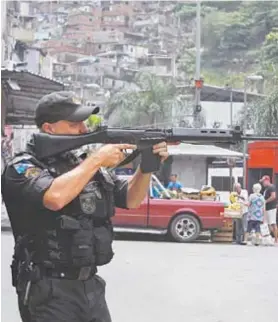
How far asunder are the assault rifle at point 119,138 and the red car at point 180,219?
10199 millimetres

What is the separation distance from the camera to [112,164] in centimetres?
285

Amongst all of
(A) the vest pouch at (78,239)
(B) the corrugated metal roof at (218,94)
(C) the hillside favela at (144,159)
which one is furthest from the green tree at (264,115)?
(A) the vest pouch at (78,239)

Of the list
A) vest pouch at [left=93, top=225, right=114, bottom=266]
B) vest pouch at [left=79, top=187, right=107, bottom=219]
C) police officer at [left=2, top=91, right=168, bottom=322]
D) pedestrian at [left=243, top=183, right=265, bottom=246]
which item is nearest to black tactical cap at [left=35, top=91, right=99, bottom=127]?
police officer at [left=2, top=91, right=168, bottom=322]

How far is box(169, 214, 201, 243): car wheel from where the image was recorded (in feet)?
44.2

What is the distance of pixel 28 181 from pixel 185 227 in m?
10.7

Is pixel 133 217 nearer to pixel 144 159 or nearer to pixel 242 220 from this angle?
pixel 242 220

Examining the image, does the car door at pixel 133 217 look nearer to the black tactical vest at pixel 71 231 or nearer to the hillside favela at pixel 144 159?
the hillside favela at pixel 144 159

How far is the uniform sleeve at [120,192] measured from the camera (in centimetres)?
321

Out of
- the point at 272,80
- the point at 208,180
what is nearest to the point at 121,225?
the point at 208,180

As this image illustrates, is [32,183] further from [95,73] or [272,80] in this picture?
[95,73]

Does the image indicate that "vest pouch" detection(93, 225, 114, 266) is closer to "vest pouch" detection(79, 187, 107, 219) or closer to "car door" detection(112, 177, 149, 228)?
"vest pouch" detection(79, 187, 107, 219)

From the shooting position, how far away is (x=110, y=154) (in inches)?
112

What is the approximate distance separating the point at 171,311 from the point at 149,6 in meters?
23.0

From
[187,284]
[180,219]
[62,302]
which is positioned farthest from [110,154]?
[180,219]
